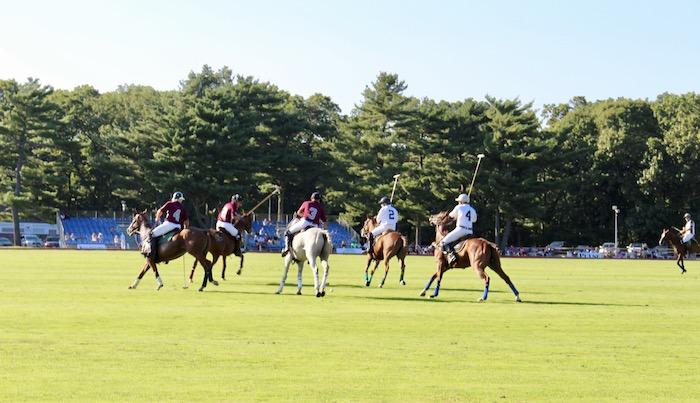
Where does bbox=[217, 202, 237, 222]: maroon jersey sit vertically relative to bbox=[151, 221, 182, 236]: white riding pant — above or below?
above

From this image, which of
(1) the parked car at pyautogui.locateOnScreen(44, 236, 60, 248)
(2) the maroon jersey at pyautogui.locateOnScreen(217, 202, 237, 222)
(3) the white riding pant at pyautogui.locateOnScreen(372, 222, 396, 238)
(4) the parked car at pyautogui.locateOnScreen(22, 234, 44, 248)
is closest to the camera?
(2) the maroon jersey at pyautogui.locateOnScreen(217, 202, 237, 222)

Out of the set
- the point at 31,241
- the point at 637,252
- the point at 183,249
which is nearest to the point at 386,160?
the point at 637,252

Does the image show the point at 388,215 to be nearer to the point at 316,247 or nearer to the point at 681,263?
the point at 316,247

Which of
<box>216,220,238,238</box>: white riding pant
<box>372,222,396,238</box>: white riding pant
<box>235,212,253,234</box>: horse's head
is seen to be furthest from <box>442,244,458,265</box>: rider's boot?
<box>235,212,253,234</box>: horse's head

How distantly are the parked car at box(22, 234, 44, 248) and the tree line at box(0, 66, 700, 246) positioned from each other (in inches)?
70.5

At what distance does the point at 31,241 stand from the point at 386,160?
28219 millimetres

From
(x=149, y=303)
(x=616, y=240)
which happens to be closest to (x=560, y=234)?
(x=616, y=240)

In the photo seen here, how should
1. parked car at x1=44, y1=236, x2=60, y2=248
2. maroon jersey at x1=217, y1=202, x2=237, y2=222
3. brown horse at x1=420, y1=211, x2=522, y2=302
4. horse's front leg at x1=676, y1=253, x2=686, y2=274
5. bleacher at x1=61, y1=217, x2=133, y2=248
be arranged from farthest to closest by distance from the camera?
parked car at x1=44, y1=236, x2=60, y2=248 → bleacher at x1=61, y1=217, x2=133, y2=248 → horse's front leg at x1=676, y1=253, x2=686, y2=274 → maroon jersey at x1=217, y1=202, x2=237, y2=222 → brown horse at x1=420, y1=211, x2=522, y2=302

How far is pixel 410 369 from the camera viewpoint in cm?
1054

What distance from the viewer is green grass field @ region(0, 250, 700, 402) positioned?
935 centimetres

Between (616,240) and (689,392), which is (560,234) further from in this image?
(689,392)

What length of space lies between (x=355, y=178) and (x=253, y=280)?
52.6 m

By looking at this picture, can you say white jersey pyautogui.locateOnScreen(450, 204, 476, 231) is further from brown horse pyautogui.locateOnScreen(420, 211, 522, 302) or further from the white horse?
the white horse

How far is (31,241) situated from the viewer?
8338cm
